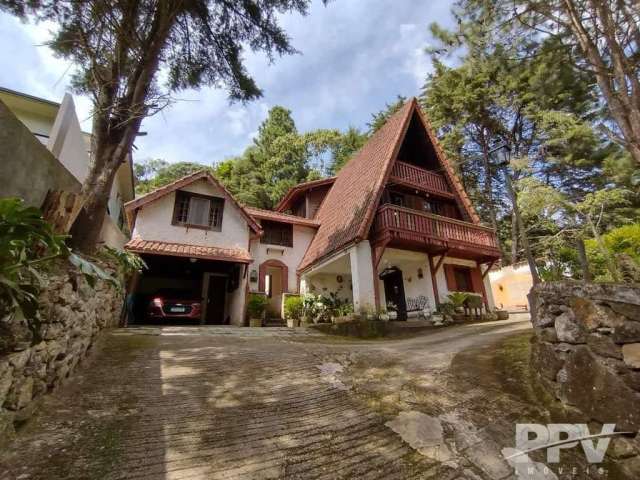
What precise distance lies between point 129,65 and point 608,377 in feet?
29.2

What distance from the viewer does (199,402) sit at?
3205 mm

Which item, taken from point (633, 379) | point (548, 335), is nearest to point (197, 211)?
point (548, 335)

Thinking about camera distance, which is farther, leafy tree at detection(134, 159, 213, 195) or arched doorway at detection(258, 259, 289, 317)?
leafy tree at detection(134, 159, 213, 195)

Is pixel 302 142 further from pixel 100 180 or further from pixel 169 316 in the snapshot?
pixel 100 180

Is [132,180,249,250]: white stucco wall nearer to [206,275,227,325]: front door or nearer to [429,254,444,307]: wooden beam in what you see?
[206,275,227,325]: front door

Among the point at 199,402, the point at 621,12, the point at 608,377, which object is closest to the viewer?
the point at 608,377

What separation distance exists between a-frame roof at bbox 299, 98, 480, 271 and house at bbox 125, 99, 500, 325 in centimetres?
6

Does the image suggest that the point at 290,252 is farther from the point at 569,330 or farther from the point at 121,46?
the point at 569,330

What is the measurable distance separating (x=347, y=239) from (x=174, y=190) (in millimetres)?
7276

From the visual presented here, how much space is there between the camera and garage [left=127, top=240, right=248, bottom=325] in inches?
390

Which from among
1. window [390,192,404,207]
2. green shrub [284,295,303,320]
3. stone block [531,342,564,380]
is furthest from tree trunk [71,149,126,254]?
window [390,192,404,207]

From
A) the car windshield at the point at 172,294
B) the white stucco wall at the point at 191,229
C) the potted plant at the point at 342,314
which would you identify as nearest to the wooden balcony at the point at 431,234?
the potted plant at the point at 342,314

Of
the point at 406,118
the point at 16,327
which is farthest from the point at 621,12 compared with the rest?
the point at 16,327

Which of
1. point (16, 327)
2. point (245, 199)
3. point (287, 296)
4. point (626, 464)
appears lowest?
point (626, 464)
